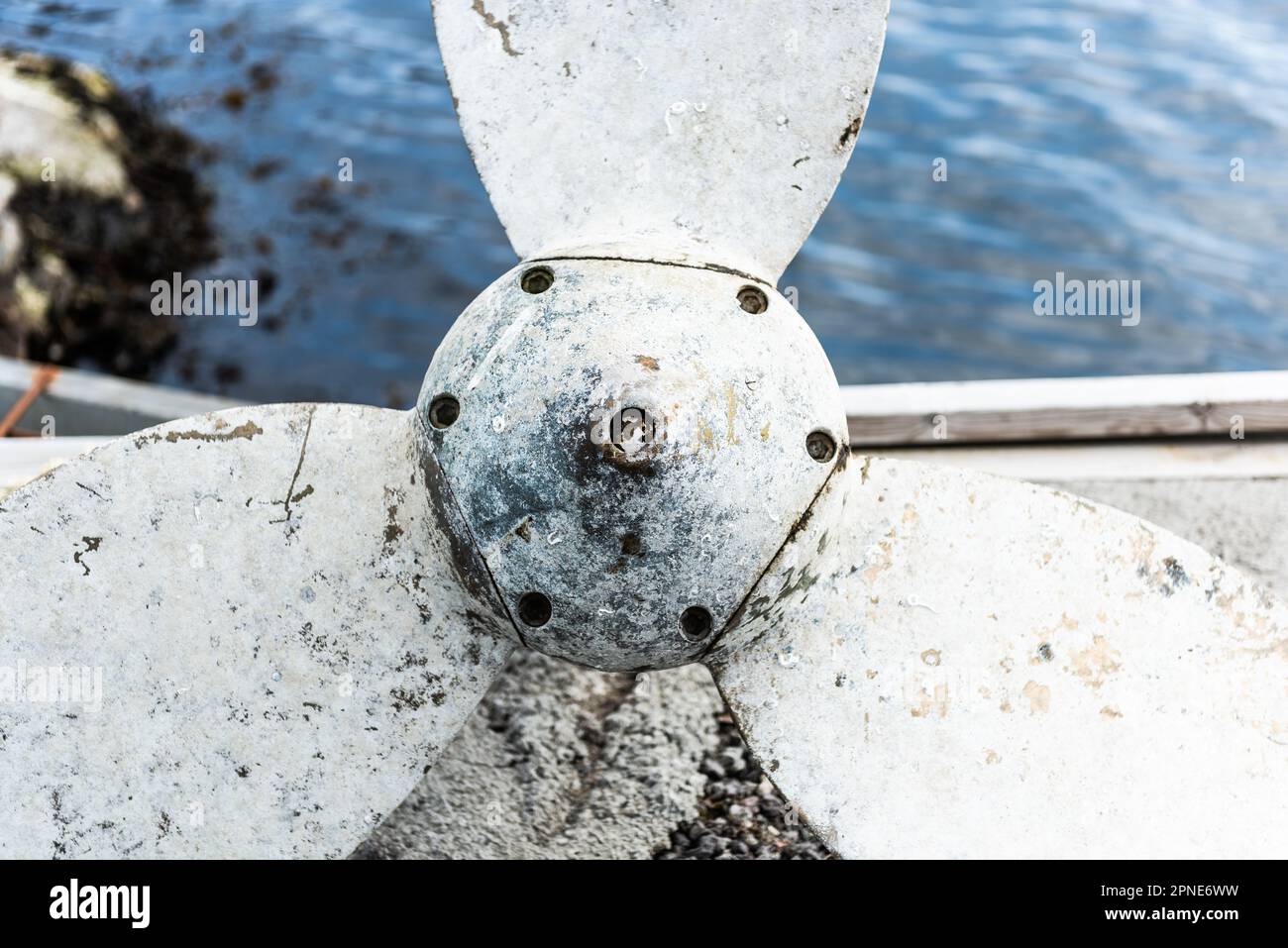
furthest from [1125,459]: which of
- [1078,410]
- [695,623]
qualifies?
[695,623]

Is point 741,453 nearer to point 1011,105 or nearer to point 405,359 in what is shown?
point 405,359

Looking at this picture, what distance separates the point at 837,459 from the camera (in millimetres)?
1639

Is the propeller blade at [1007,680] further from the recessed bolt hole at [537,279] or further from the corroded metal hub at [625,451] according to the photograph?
the recessed bolt hole at [537,279]

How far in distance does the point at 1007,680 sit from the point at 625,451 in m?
0.67

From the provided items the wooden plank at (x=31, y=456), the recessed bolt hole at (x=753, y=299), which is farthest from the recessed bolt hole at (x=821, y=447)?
the wooden plank at (x=31, y=456)

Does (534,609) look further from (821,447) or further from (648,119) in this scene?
(648,119)

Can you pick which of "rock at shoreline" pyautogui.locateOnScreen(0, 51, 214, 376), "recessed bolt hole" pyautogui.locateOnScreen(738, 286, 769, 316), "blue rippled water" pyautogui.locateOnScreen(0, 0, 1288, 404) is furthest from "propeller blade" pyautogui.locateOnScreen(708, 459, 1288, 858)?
"rock at shoreline" pyautogui.locateOnScreen(0, 51, 214, 376)

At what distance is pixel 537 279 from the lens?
65.3 inches

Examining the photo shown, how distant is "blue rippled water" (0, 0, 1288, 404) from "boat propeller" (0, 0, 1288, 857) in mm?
3321

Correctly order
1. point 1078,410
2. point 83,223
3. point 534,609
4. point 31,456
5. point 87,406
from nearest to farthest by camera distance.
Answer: point 534,609 < point 31,456 < point 1078,410 < point 87,406 < point 83,223

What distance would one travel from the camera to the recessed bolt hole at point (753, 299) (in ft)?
5.41

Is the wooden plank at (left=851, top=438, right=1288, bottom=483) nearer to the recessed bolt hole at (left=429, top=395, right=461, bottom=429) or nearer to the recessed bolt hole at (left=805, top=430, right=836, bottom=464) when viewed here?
the recessed bolt hole at (left=805, top=430, right=836, bottom=464)

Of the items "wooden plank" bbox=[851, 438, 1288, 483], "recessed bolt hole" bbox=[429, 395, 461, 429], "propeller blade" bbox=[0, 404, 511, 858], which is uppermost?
"recessed bolt hole" bbox=[429, 395, 461, 429]

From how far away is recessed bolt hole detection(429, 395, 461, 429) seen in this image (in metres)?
1.60
